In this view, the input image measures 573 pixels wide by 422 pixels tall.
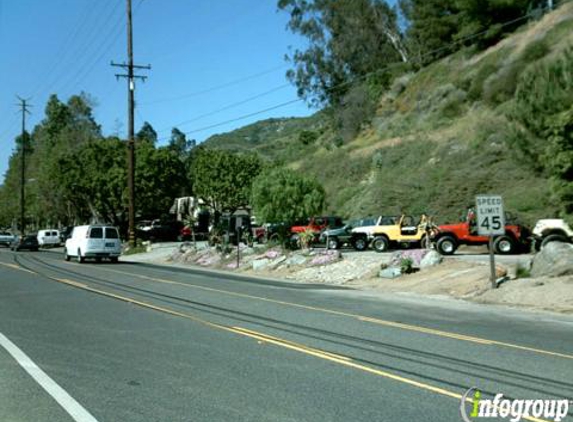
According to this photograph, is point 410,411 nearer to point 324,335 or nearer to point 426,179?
point 324,335

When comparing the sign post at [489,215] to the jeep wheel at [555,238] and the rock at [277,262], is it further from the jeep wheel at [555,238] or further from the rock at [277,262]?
the rock at [277,262]

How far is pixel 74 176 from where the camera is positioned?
208 feet

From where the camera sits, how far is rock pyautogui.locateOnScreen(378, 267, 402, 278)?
23.7 m

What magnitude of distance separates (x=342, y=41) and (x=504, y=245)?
4856 cm

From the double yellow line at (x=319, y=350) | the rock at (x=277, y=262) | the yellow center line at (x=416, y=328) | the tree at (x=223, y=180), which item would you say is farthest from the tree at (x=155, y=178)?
the double yellow line at (x=319, y=350)


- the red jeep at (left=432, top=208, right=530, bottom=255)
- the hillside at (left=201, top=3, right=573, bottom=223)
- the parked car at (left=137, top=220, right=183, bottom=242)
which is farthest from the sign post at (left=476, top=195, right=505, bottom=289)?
the parked car at (left=137, top=220, right=183, bottom=242)

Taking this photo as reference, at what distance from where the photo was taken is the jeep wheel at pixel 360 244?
3641cm

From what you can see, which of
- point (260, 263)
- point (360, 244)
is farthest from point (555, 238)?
point (260, 263)

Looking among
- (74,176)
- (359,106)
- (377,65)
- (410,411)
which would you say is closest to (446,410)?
(410,411)

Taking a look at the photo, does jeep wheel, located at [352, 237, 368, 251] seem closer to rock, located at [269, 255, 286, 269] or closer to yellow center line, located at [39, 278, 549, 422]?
rock, located at [269, 255, 286, 269]

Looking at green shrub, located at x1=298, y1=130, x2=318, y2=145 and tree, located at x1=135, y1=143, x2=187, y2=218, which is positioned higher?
green shrub, located at x1=298, y1=130, x2=318, y2=145

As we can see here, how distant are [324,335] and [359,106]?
63.8 metres

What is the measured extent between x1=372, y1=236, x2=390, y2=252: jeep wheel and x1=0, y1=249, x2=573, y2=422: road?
17890 mm

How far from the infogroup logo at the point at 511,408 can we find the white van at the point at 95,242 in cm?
3116
